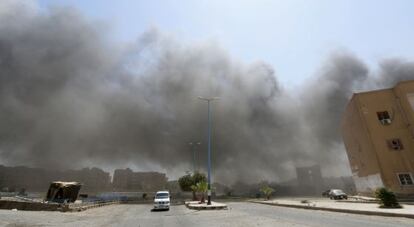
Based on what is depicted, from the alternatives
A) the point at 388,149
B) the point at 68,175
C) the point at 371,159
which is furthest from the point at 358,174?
the point at 68,175

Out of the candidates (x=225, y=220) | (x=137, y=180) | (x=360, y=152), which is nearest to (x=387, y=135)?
(x=360, y=152)

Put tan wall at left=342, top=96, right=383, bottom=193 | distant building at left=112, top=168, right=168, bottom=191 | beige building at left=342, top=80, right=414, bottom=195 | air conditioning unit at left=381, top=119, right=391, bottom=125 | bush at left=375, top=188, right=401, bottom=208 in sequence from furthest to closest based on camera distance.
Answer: distant building at left=112, top=168, right=168, bottom=191 < tan wall at left=342, top=96, right=383, bottom=193 < air conditioning unit at left=381, top=119, right=391, bottom=125 < beige building at left=342, top=80, right=414, bottom=195 < bush at left=375, top=188, right=401, bottom=208

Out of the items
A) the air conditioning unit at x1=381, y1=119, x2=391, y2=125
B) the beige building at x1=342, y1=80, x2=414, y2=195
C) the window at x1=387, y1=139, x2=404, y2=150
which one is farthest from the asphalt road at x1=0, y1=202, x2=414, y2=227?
the air conditioning unit at x1=381, y1=119, x2=391, y2=125

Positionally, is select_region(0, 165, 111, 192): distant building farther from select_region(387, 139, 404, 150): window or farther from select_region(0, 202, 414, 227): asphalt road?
select_region(387, 139, 404, 150): window

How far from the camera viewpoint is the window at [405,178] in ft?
108

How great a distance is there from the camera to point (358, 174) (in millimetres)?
44906

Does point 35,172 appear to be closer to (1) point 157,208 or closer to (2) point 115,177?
(2) point 115,177

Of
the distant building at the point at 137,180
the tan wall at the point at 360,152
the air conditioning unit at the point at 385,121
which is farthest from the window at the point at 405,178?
the distant building at the point at 137,180

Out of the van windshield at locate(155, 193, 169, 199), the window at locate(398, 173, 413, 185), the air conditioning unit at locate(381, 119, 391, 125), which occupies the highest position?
the air conditioning unit at locate(381, 119, 391, 125)

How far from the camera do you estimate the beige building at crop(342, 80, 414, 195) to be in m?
33.9

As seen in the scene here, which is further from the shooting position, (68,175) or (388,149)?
(68,175)

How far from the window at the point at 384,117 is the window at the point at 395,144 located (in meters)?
2.37

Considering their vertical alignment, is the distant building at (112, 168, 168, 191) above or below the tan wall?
above

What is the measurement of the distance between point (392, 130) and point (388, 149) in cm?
253
